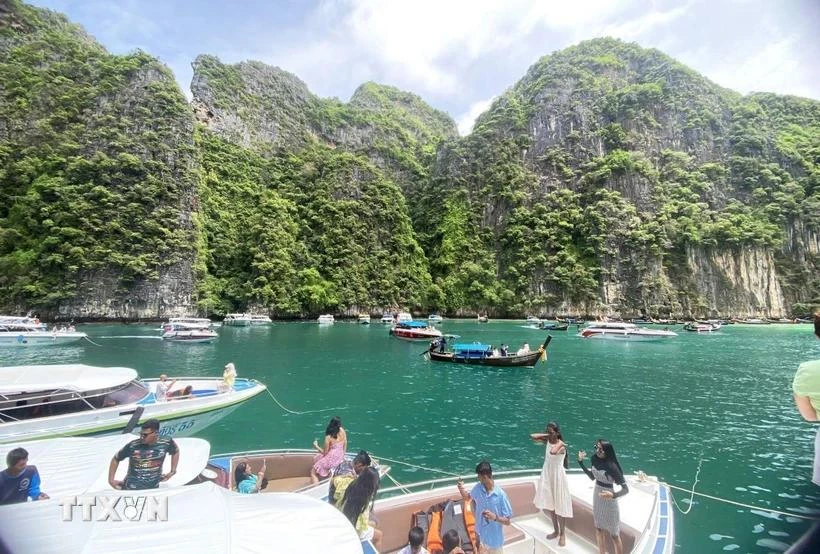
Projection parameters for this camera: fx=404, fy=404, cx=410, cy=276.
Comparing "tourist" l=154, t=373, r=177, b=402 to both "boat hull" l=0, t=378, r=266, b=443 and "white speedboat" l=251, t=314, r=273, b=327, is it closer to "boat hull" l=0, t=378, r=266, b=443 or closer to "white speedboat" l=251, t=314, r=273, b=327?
"boat hull" l=0, t=378, r=266, b=443

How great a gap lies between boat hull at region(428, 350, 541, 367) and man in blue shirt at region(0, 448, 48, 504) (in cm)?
3088

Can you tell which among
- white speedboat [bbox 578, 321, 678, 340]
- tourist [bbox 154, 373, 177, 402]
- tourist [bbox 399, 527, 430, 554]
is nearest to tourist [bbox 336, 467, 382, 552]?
tourist [bbox 399, 527, 430, 554]

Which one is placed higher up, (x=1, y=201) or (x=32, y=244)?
(x=1, y=201)

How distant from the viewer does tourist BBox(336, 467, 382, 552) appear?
5.97 meters

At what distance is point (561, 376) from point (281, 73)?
130 meters

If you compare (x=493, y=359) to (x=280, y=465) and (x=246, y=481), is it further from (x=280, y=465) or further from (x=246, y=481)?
(x=246, y=481)

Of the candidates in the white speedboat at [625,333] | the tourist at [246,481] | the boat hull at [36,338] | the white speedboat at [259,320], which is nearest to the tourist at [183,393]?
the tourist at [246,481]

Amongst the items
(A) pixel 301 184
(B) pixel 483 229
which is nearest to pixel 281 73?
(A) pixel 301 184

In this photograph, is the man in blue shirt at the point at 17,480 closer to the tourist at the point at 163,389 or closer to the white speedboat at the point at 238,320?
the tourist at the point at 163,389

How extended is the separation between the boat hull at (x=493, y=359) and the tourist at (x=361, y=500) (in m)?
28.4

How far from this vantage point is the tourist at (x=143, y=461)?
22.3ft

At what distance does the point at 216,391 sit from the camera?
730 inches

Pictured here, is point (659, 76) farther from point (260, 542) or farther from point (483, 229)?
point (260, 542)

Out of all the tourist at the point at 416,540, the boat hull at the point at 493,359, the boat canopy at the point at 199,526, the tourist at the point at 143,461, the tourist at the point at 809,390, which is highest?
the tourist at the point at 809,390
